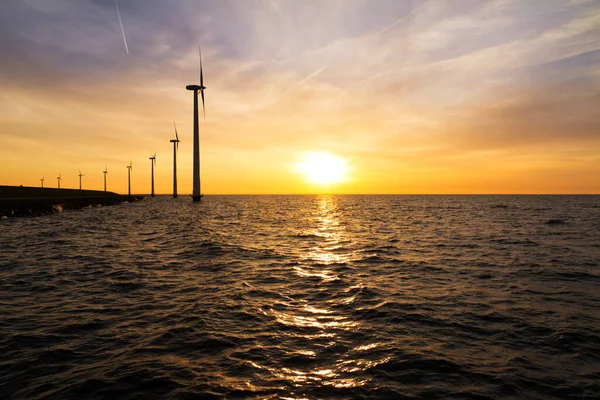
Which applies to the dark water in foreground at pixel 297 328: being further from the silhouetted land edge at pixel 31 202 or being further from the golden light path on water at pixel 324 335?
the silhouetted land edge at pixel 31 202

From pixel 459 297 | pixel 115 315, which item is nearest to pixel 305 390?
pixel 115 315

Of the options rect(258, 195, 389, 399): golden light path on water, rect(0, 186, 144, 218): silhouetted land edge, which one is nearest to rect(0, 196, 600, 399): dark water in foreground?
rect(258, 195, 389, 399): golden light path on water

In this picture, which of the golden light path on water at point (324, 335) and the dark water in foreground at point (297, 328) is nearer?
the dark water in foreground at point (297, 328)

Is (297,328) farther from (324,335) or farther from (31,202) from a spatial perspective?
(31,202)

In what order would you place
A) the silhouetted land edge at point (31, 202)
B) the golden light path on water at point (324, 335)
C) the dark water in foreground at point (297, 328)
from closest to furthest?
the dark water in foreground at point (297, 328) → the golden light path on water at point (324, 335) → the silhouetted land edge at point (31, 202)

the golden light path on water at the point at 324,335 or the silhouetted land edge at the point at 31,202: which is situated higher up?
the silhouetted land edge at the point at 31,202

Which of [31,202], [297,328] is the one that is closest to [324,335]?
[297,328]

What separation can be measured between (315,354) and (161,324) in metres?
5.41

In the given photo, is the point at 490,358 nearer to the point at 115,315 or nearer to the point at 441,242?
the point at 115,315

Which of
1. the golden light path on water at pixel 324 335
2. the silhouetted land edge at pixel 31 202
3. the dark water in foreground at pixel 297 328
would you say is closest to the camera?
the dark water in foreground at pixel 297 328

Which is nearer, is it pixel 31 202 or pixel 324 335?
pixel 324 335

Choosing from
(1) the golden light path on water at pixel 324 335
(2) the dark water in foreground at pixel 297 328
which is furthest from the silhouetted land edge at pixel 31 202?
(1) the golden light path on water at pixel 324 335

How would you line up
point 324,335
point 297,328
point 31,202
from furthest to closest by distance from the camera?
point 31,202 < point 297,328 < point 324,335

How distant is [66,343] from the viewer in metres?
10.1
